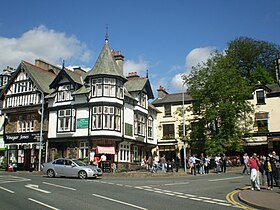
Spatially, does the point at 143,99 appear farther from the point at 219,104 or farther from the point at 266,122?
the point at 266,122

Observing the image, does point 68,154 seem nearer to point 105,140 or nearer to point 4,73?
point 105,140

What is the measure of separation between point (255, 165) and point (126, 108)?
21.7 metres

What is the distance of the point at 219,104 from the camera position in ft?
116

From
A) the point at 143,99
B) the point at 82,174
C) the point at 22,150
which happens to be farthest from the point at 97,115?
the point at 22,150

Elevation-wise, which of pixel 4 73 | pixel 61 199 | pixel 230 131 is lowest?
pixel 61 199

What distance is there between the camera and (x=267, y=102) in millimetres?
42844

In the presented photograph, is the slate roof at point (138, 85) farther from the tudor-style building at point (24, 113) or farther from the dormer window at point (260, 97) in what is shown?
the dormer window at point (260, 97)

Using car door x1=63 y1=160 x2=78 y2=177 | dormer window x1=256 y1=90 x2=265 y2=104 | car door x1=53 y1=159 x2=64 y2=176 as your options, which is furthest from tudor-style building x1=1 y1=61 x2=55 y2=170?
dormer window x1=256 y1=90 x2=265 y2=104

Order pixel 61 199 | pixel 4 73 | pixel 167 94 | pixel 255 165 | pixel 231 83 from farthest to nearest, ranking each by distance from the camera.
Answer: pixel 167 94 → pixel 4 73 → pixel 231 83 → pixel 255 165 → pixel 61 199

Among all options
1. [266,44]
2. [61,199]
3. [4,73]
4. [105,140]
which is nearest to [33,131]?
[105,140]

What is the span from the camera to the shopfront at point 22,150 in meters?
38.2

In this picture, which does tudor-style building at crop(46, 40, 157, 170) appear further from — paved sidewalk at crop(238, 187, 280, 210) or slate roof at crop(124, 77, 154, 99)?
paved sidewalk at crop(238, 187, 280, 210)

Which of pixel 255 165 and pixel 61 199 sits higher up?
pixel 255 165

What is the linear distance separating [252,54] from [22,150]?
41.3 m
